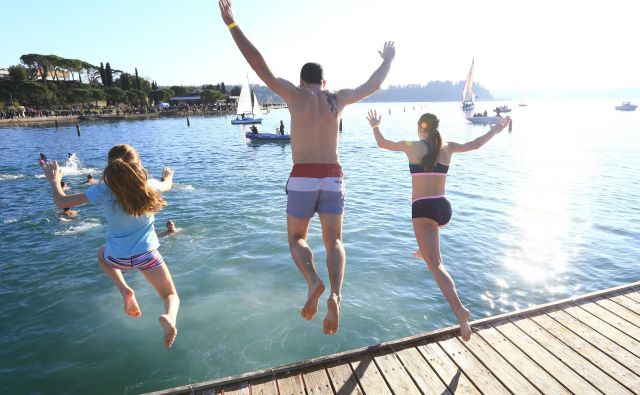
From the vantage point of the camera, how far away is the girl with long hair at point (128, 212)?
3.56 metres

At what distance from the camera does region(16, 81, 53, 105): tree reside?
238 ft

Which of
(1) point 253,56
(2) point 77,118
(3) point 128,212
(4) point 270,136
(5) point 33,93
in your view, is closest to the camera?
(1) point 253,56

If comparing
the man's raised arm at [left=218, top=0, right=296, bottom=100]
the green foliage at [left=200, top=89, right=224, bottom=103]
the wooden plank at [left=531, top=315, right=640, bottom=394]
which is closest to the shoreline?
the green foliage at [left=200, top=89, right=224, bottom=103]

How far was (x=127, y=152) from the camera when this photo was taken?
12.3 ft

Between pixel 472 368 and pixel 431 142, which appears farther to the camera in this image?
pixel 472 368

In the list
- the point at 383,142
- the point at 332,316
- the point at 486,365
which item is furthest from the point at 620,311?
the point at 332,316

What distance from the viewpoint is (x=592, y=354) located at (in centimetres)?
472

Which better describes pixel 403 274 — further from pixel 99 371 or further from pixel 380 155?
pixel 380 155

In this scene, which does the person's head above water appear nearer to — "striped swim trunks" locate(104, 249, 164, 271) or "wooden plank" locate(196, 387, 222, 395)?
"striped swim trunks" locate(104, 249, 164, 271)

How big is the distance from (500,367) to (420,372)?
3.21 ft

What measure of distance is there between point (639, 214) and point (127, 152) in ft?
66.0

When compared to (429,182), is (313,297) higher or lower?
lower

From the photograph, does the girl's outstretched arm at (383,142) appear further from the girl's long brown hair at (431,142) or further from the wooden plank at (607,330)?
the wooden plank at (607,330)

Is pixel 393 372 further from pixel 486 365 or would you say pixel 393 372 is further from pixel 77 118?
pixel 77 118
